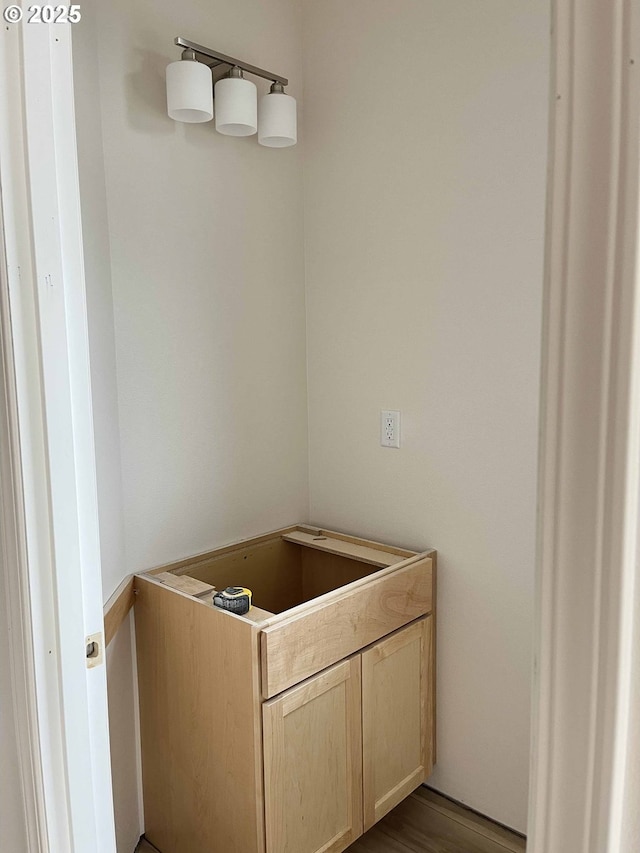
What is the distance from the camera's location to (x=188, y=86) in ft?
5.48

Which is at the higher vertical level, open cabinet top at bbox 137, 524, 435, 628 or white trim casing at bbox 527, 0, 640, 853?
white trim casing at bbox 527, 0, 640, 853

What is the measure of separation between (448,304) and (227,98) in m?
0.85

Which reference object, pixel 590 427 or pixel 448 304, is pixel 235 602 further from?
pixel 590 427

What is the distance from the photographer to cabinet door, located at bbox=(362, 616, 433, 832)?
5.83 ft

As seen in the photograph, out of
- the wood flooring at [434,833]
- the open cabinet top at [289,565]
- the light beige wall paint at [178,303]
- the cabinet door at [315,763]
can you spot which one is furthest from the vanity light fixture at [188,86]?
the wood flooring at [434,833]

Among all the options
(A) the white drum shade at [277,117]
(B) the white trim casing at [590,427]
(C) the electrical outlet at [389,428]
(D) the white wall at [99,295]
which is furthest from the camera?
(C) the electrical outlet at [389,428]

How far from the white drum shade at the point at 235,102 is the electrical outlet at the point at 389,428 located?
37.3 inches

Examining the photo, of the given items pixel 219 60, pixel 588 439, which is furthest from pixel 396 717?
pixel 219 60

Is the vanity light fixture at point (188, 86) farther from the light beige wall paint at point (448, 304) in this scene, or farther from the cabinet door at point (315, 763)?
the cabinet door at point (315, 763)

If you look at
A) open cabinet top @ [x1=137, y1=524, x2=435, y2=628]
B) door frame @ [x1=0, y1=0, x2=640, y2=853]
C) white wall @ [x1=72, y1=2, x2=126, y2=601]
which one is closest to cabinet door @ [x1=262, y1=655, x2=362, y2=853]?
open cabinet top @ [x1=137, y1=524, x2=435, y2=628]

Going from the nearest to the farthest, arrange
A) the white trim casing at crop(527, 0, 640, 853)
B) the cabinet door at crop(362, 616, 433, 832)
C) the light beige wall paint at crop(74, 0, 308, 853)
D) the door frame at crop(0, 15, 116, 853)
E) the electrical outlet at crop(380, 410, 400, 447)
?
the white trim casing at crop(527, 0, 640, 853)
the door frame at crop(0, 15, 116, 853)
the light beige wall paint at crop(74, 0, 308, 853)
the cabinet door at crop(362, 616, 433, 832)
the electrical outlet at crop(380, 410, 400, 447)

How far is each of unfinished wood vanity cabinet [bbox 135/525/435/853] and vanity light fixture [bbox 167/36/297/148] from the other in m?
1.25

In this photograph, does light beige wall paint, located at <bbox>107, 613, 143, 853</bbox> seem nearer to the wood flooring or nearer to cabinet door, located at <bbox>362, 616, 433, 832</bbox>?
the wood flooring

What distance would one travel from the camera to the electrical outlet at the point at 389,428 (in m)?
2.05
